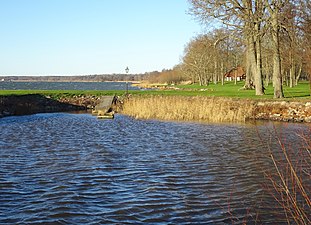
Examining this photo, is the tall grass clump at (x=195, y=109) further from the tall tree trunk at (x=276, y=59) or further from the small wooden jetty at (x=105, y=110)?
the tall tree trunk at (x=276, y=59)

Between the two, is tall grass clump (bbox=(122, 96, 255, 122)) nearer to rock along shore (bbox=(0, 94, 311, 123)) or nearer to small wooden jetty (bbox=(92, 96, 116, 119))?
rock along shore (bbox=(0, 94, 311, 123))

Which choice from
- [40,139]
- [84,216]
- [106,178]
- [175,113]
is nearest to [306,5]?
[175,113]

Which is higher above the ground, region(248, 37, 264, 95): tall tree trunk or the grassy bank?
region(248, 37, 264, 95): tall tree trunk

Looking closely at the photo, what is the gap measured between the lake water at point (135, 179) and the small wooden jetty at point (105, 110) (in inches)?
293

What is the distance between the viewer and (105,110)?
25172 millimetres

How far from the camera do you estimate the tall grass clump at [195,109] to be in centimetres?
2116

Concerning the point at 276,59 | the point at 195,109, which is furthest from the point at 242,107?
the point at 276,59

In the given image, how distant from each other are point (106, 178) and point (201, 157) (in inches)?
134

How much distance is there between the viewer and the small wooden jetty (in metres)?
24.1

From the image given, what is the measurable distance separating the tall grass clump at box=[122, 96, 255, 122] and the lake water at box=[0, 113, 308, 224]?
4.43 m

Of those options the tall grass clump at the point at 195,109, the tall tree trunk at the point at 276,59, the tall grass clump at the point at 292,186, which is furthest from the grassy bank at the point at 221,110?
the tall grass clump at the point at 292,186

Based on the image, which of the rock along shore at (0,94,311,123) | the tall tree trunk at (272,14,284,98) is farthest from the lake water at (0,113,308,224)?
the tall tree trunk at (272,14,284,98)

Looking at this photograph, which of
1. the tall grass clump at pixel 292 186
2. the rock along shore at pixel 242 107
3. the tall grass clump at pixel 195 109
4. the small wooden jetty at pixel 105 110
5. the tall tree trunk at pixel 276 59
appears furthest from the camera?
the tall tree trunk at pixel 276 59

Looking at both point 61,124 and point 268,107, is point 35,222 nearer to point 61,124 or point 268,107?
point 61,124
